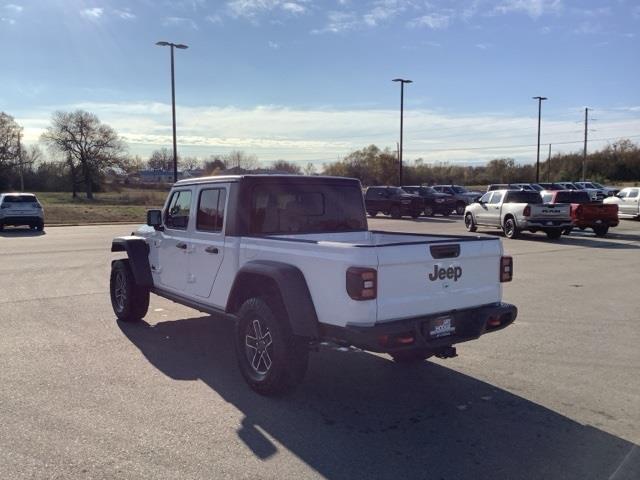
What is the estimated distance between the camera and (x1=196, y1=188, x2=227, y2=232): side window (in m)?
5.93

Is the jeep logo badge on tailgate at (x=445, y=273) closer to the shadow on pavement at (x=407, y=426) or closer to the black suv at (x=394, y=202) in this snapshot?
the shadow on pavement at (x=407, y=426)

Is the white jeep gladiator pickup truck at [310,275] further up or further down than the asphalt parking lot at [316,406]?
further up

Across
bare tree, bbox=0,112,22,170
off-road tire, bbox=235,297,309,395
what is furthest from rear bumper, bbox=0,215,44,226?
bare tree, bbox=0,112,22,170

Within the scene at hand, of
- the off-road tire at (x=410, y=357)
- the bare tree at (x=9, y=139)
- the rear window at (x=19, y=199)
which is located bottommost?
the off-road tire at (x=410, y=357)

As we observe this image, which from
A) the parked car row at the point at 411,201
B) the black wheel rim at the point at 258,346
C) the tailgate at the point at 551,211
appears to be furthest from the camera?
the parked car row at the point at 411,201

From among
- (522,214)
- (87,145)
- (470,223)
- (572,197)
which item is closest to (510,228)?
(522,214)

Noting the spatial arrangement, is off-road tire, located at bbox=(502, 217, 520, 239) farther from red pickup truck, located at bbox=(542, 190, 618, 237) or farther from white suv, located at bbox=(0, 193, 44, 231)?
white suv, located at bbox=(0, 193, 44, 231)

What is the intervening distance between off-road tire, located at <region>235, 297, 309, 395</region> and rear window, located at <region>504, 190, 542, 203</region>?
18.5 m

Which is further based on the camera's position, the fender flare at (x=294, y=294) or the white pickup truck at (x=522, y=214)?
the white pickup truck at (x=522, y=214)

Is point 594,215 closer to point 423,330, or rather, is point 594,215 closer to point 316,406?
point 423,330

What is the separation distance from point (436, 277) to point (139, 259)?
13.6ft

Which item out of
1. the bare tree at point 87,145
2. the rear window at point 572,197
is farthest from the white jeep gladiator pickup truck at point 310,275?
the bare tree at point 87,145

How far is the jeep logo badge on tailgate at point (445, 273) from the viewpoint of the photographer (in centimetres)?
474

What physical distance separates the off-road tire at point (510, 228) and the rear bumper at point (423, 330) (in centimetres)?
1735
